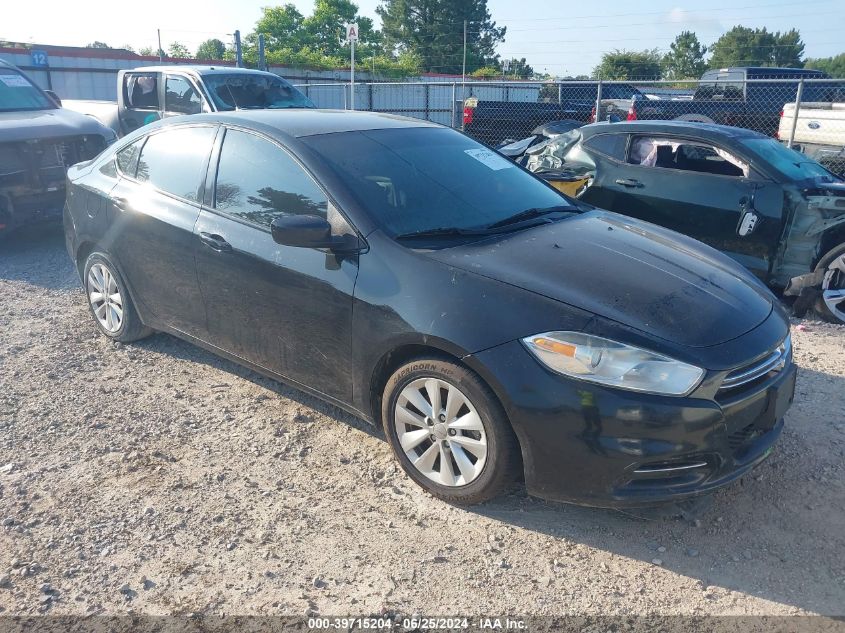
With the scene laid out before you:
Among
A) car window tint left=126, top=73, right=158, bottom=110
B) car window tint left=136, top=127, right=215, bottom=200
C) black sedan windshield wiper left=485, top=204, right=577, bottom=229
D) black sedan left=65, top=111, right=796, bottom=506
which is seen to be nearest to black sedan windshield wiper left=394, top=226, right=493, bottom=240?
black sedan left=65, top=111, right=796, bottom=506

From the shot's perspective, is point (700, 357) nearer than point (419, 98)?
Yes

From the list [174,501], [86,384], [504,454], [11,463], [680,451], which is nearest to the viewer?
[680,451]

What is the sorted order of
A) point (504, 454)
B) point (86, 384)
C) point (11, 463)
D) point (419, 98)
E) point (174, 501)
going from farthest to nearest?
point (419, 98) → point (86, 384) → point (11, 463) → point (174, 501) → point (504, 454)

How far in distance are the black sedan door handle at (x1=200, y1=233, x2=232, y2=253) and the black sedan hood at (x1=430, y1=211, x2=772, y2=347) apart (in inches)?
50.9

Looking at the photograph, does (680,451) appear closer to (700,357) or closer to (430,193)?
(700,357)

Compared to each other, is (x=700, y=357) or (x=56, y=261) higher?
(x=700, y=357)

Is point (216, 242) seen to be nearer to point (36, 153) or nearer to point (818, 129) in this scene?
point (36, 153)

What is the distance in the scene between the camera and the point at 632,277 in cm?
322

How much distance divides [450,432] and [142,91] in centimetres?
918

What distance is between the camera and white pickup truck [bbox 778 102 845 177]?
1097 centimetres

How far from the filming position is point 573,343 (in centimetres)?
282

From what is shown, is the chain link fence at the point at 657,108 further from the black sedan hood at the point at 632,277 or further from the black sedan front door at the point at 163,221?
the black sedan front door at the point at 163,221

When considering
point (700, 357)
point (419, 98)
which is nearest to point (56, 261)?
point (700, 357)

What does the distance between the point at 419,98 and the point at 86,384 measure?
15702mm
